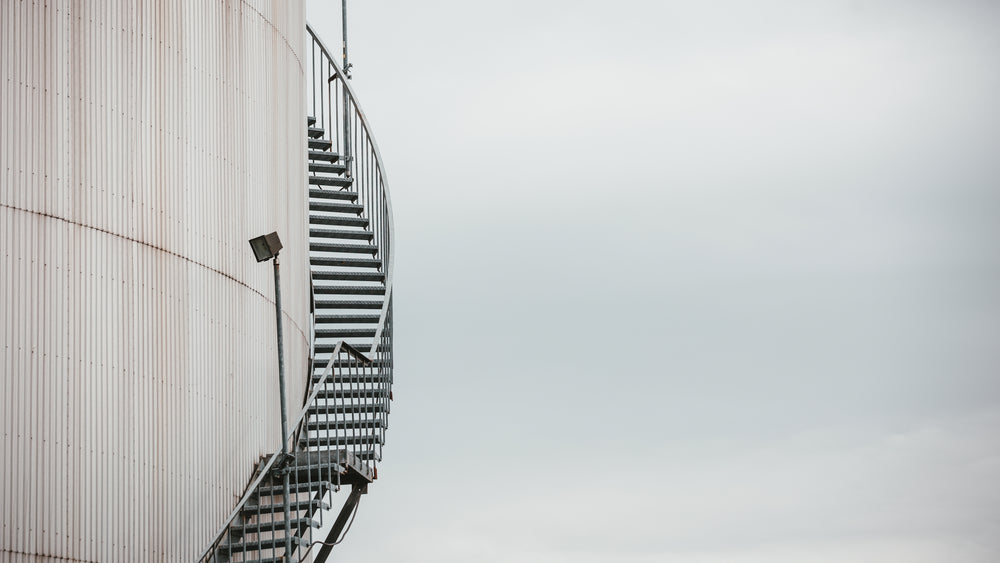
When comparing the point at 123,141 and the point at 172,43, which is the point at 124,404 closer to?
the point at 123,141

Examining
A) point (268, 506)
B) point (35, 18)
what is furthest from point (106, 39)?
point (268, 506)

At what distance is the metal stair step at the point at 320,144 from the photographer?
870 inches

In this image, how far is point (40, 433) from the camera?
38.2ft

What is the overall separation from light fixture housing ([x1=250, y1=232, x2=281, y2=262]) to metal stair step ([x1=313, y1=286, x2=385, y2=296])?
6.88 metres

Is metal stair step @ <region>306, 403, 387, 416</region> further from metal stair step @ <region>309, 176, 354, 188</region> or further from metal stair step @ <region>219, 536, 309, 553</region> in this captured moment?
metal stair step @ <region>309, 176, 354, 188</region>

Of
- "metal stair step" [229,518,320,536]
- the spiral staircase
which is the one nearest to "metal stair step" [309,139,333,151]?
the spiral staircase

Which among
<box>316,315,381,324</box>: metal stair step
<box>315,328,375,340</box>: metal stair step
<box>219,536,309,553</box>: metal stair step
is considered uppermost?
<box>316,315,381,324</box>: metal stair step

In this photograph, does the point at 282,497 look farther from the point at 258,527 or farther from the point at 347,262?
the point at 347,262

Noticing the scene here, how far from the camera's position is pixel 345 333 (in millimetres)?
20266

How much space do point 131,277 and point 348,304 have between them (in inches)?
309

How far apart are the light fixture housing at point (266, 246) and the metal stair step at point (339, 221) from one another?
756 centimetres

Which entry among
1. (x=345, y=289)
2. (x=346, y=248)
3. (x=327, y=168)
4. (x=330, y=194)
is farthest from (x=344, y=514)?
(x=327, y=168)

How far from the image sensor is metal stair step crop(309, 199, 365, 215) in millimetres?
21359

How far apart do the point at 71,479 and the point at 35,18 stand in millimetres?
4084
